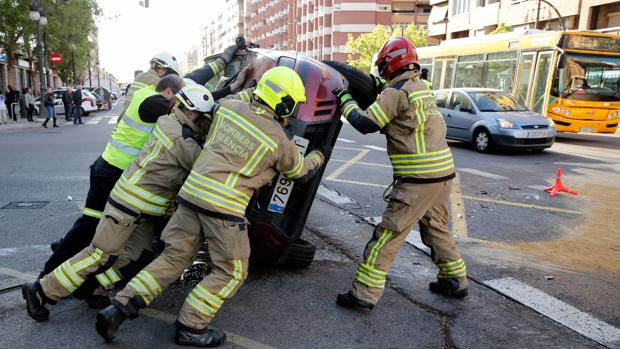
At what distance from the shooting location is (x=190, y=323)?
9.77ft

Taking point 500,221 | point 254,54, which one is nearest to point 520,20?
point 500,221

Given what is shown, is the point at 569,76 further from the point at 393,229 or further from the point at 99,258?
the point at 99,258

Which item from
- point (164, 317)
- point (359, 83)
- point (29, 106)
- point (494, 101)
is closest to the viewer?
point (164, 317)

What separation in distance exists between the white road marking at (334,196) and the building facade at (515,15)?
23451 mm

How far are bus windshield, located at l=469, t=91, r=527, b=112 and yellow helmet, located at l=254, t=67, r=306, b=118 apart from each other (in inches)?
422

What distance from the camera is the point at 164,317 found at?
11.1 feet

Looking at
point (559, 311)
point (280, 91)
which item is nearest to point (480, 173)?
point (559, 311)

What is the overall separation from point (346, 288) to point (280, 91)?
5.72 feet

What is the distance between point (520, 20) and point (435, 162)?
116 feet

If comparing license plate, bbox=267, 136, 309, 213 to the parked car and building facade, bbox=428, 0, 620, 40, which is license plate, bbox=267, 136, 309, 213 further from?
building facade, bbox=428, 0, 620, 40

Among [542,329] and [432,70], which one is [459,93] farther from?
[542,329]

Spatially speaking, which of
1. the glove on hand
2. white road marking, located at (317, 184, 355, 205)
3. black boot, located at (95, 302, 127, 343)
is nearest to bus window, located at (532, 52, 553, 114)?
white road marking, located at (317, 184, 355, 205)

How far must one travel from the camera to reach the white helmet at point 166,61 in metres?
4.29

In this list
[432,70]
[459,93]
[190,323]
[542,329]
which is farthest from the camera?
[432,70]
